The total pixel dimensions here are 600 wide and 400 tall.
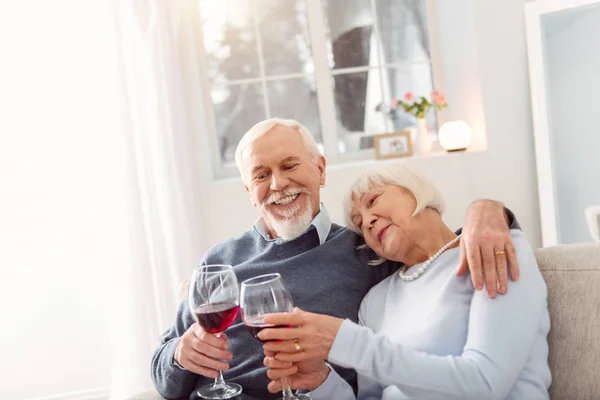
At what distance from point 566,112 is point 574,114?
4 cm

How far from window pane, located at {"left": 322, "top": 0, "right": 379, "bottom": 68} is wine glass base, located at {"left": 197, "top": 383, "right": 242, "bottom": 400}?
2.58 metres

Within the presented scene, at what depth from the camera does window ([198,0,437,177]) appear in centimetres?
367

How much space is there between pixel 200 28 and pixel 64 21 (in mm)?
754

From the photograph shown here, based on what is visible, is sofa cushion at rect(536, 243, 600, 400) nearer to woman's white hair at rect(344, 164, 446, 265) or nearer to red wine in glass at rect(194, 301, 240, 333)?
woman's white hair at rect(344, 164, 446, 265)

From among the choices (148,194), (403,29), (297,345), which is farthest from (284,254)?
(403,29)

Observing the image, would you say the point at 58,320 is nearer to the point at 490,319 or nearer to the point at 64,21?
the point at 64,21

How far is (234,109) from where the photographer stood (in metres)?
3.72

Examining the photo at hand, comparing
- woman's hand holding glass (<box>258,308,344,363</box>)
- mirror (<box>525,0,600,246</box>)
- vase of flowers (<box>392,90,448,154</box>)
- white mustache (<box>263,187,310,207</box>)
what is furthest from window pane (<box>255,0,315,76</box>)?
woman's hand holding glass (<box>258,308,344,363</box>)

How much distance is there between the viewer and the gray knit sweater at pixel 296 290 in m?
1.71

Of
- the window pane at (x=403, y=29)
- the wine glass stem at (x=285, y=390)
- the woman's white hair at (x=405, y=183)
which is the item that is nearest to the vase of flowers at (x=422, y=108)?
the window pane at (x=403, y=29)

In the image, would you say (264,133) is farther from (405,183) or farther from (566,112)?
(566,112)

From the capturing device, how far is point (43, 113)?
3.32 m

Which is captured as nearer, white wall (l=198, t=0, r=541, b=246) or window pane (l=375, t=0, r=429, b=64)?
white wall (l=198, t=0, r=541, b=246)

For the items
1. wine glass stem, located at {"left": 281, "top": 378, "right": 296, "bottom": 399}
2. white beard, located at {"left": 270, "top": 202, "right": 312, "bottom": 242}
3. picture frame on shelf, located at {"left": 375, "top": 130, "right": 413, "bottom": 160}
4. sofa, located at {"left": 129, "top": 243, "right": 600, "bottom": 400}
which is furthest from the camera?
picture frame on shelf, located at {"left": 375, "top": 130, "right": 413, "bottom": 160}
